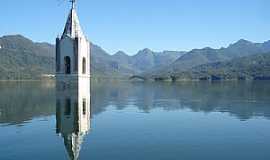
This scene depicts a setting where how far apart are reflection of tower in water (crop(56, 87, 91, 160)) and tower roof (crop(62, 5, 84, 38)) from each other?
19.1ft

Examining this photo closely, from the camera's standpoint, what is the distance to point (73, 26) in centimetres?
4009

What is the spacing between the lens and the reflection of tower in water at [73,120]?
75.9 feet

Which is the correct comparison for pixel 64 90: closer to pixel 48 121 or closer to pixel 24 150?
pixel 48 121

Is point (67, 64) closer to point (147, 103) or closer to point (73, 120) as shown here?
point (73, 120)

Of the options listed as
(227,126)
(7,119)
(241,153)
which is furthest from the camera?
(7,119)

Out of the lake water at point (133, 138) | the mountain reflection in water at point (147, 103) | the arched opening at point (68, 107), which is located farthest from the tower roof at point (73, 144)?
the mountain reflection in water at point (147, 103)

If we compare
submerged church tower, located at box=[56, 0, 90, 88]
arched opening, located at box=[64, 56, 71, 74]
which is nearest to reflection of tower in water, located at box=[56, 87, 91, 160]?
submerged church tower, located at box=[56, 0, 90, 88]

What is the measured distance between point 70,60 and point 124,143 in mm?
16960

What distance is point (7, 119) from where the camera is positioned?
123ft

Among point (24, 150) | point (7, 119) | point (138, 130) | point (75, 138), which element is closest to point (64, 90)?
point (7, 119)

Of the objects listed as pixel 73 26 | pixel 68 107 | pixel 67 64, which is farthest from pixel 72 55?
pixel 68 107

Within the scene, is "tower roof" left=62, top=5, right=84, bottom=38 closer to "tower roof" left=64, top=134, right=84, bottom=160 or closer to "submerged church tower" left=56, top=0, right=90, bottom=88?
"submerged church tower" left=56, top=0, right=90, bottom=88

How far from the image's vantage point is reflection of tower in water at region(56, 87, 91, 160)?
75.9 feet

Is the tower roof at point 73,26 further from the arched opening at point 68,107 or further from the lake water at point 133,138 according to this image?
the arched opening at point 68,107
